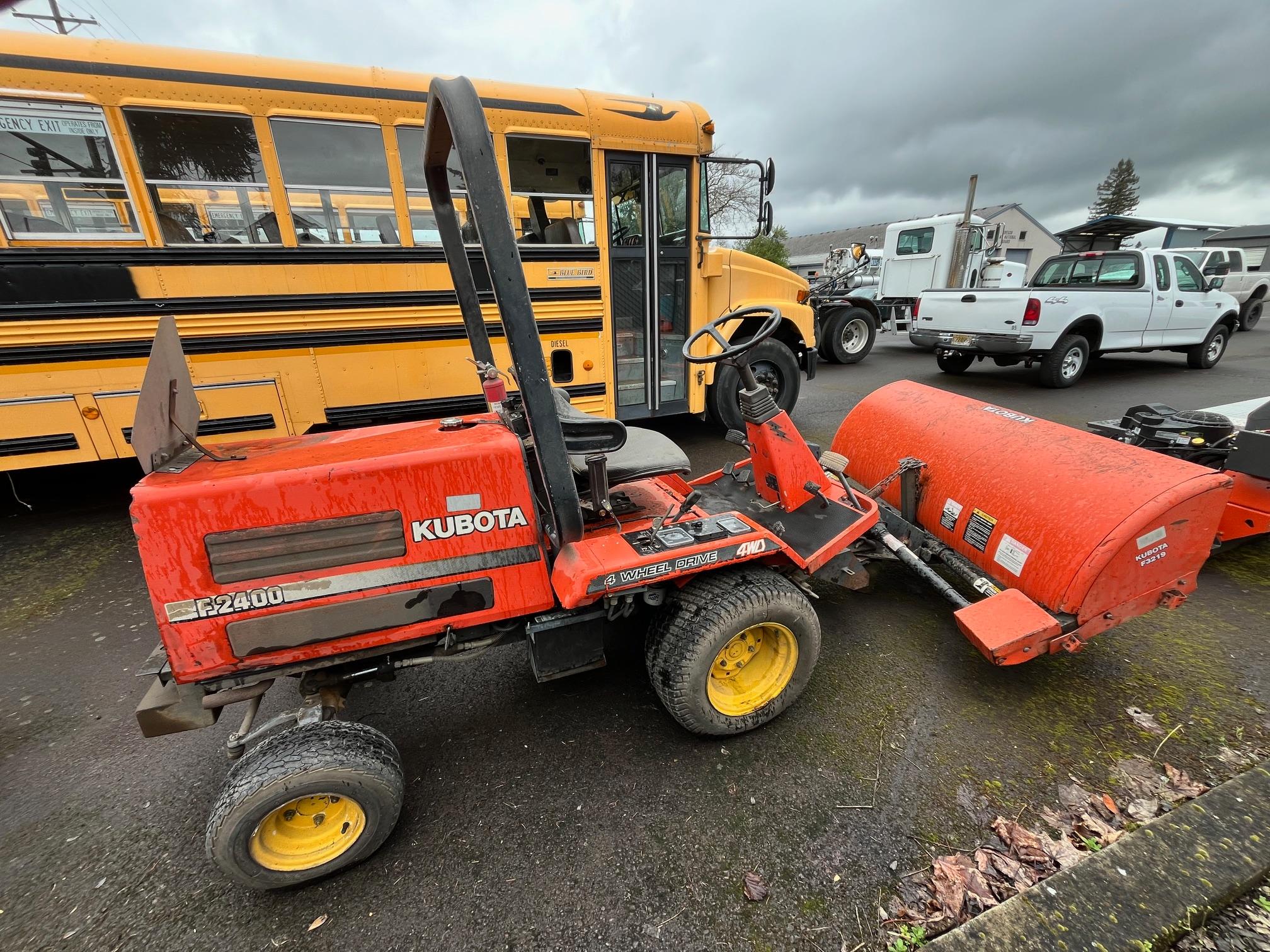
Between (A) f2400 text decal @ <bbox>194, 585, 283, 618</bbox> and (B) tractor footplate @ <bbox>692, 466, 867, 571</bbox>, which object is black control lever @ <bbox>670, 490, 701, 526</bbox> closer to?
(B) tractor footplate @ <bbox>692, 466, 867, 571</bbox>

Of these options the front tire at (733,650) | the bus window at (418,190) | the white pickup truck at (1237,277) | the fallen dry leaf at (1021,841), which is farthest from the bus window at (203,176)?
the white pickup truck at (1237,277)

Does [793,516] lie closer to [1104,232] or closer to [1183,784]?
[1183,784]

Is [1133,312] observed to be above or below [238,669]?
above

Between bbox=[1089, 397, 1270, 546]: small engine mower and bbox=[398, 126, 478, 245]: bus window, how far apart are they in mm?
4786

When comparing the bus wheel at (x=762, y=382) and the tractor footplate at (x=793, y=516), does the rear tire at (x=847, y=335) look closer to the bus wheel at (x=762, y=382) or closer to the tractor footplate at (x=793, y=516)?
the bus wheel at (x=762, y=382)

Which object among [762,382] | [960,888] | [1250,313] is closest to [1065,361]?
[762,382]

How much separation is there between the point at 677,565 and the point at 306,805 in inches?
61.4

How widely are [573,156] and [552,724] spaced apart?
4528 mm

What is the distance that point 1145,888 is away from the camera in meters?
1.64

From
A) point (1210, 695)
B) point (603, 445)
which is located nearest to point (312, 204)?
point (603, 445)

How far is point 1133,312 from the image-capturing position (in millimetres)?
8203

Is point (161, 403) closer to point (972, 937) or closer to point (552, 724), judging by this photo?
point (552, 724)

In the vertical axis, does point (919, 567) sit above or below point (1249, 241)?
below

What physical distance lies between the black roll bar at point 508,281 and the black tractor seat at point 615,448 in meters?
0.08
